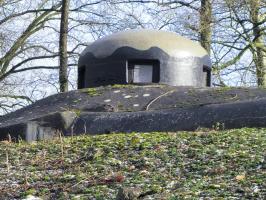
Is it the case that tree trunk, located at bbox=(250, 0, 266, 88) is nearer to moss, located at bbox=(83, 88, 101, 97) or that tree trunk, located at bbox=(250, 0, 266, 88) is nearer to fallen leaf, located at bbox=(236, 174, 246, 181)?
moss, located at bbox=(83, 88, 101, 97)

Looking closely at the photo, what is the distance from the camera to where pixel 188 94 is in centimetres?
1232

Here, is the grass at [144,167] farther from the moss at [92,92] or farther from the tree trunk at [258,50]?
the tree trunk at [258,50]

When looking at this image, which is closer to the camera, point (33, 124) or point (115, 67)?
point (33, 124)

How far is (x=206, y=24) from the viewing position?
2292 cm

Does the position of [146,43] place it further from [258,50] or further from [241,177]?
[258,50]

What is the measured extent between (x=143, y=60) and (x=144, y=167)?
7.49 m

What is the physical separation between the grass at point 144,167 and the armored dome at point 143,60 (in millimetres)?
5505

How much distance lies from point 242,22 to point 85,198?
18423 mm

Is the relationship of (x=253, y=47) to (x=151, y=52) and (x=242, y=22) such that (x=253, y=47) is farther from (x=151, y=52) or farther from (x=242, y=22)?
(x=151, y=52)

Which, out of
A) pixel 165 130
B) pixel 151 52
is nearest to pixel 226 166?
pixel 165 130

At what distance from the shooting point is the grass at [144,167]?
19.3ft

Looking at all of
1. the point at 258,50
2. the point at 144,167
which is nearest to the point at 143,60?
the point at 144,167

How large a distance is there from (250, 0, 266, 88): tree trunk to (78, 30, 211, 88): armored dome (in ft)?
28.7

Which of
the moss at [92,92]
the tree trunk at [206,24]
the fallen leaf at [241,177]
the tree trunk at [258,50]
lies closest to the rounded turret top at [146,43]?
the moss at [92,92]
